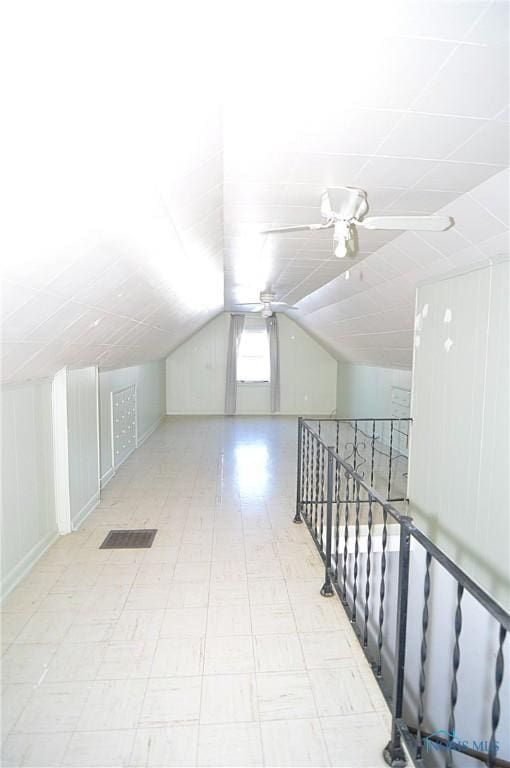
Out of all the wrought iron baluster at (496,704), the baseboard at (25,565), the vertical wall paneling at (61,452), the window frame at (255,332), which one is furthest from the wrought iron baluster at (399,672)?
the window frame at (255,332)

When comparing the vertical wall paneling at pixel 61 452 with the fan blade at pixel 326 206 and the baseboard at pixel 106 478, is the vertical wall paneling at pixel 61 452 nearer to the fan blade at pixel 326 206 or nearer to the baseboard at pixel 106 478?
the baseboard at pixel 106 478

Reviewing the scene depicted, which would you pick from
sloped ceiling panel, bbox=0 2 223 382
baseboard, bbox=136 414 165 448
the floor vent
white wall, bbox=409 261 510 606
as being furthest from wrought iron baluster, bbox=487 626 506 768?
baseboard, bbox=136 414 165 448

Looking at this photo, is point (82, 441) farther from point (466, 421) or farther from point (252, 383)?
point (252, 383)

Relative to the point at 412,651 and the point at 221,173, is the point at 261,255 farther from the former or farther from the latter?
the point at 412,651

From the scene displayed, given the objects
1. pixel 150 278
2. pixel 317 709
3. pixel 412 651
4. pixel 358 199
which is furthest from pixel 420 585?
pixel 150 278

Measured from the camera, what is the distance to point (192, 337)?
947 cm

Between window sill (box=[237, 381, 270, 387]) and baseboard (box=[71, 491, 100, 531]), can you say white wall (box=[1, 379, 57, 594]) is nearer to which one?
baseboard (box=[71, 491, 100, 531])

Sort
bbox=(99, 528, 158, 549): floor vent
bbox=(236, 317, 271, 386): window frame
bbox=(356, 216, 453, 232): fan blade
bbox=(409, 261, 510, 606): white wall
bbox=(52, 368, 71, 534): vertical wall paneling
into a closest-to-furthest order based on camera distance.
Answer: bbox=(356, 216, 453, 232): fan blade
bbox=(409, 261, 510, 606): white wall
bbox=(99, 528, 158, 549): floor vent
bbox=(52, 368, 71, 534): vertical wall paneling
bbox=(236, 317, 271, 386): window frame

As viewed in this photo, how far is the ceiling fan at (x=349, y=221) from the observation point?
2090 mm

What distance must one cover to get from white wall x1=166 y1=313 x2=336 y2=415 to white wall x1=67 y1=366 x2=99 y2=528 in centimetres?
535

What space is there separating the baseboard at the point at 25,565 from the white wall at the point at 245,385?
20.8ft

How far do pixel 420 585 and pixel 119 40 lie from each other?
3.89 m

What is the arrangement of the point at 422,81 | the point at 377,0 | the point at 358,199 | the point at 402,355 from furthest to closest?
the point at 402,355, the point at 358,199, the point at 422,81, the point at 377,0

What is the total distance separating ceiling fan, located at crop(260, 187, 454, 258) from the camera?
2.09 metres
